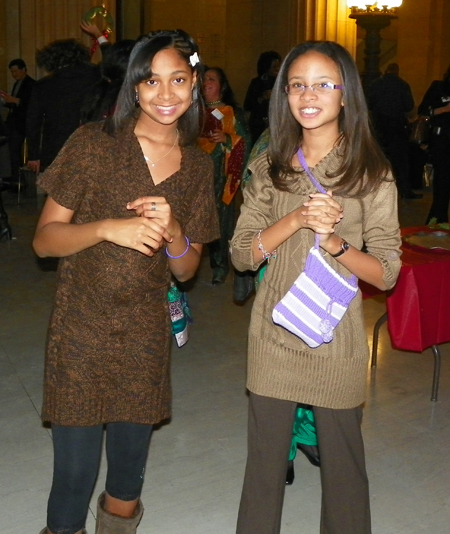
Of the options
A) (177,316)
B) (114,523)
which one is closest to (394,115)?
(177,316)

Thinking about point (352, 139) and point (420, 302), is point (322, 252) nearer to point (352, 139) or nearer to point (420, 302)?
point (352, 139)

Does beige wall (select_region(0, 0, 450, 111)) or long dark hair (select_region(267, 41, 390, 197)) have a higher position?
beige wall (select_region(0, 0, 450, 111))

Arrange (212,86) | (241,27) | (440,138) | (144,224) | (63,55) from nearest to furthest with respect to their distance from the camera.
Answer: (144,224)
(212,86)
(63,55)
(440,138)
(241,27)

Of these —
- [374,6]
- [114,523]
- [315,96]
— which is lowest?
[114,523]

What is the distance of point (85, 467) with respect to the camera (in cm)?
270

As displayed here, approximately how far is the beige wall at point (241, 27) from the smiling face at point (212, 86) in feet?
19.7

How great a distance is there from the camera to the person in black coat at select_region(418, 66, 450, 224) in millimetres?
8992

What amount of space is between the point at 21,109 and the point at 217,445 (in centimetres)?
895

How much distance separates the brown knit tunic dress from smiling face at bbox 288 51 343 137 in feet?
1.27

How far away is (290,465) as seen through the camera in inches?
152

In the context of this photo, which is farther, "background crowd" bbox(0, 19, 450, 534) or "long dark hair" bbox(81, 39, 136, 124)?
"long dark hair" bbox(81, 39, 136, 124)

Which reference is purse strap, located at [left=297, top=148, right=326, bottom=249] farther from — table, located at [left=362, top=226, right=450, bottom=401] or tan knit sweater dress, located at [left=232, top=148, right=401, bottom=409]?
table, located at [left=362, top=226, right=450, bottom=401]

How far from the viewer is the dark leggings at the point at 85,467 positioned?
269 centimetres

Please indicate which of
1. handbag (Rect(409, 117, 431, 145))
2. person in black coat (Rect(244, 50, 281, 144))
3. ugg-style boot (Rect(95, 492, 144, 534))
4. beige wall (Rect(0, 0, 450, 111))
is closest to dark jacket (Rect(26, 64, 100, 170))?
handbag (Rect(409, 117, 431, 145))
